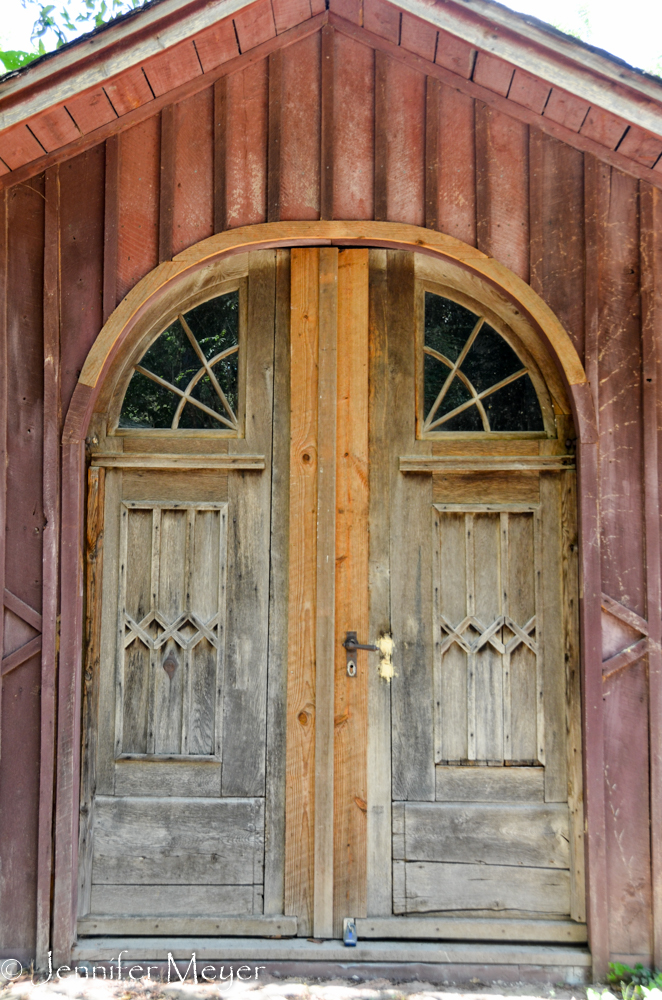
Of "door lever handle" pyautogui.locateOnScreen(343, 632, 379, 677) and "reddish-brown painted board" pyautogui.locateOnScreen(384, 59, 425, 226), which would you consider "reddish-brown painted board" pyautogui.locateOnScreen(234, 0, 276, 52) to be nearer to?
"reddish-brown painted board" pyautogui.locateOnScreen(384, 59, 425, 226)

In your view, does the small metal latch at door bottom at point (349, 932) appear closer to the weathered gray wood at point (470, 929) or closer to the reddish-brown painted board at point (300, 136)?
the weathered gray wood at point (470, 929)

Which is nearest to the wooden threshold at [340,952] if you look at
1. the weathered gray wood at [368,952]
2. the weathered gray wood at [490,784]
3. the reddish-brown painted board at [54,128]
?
the weathered gray wood at [368,952]

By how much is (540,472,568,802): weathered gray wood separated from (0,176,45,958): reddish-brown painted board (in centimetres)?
223

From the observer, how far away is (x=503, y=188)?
3135 millimetres

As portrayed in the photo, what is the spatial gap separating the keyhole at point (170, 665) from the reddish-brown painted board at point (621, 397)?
193cm

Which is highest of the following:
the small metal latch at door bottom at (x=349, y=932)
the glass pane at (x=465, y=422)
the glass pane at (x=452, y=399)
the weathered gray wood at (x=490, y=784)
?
the glass pane at (x=452, y=399)

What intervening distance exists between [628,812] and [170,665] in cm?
207

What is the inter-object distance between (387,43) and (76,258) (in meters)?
1.67

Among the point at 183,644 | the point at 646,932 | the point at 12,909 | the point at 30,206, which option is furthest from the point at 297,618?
the point at 30,206

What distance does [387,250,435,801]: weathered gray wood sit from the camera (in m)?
3.21

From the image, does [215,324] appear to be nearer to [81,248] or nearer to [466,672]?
[81,248]

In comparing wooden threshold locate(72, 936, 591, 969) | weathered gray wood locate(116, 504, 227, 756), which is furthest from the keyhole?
wooden threshold locate(72, 936, 591, 969)

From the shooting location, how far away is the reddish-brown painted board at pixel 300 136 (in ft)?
Result: 10.3

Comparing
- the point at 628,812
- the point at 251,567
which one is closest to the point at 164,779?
the point at 251,567
